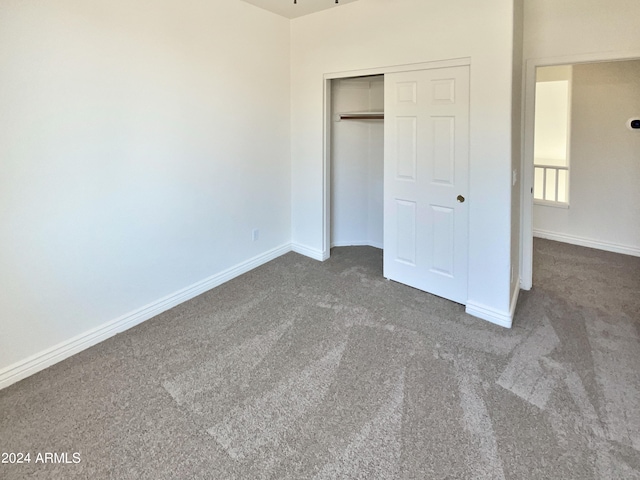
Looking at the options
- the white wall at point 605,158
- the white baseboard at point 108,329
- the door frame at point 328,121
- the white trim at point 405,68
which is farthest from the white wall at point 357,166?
the white wall at point 605,158

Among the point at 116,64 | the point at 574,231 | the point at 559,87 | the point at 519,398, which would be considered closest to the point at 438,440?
the point at 519,398

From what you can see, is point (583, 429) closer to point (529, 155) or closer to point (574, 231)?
point (529, 155)

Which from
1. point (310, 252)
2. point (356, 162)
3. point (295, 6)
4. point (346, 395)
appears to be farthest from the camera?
point (356, 162)

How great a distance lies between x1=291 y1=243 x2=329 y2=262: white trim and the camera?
13.9 feet

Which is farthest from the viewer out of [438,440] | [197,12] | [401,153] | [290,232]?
[290,232]

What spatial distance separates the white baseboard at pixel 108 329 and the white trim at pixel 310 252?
2.11 ft

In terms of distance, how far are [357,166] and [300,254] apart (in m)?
1.29

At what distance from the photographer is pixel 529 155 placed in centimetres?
318

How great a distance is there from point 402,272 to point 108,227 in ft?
8.17

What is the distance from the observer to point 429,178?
3.18 m

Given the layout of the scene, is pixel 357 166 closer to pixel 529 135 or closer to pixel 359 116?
pixel 359 116

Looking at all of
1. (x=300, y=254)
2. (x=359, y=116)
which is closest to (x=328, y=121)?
(x=359, y=116)

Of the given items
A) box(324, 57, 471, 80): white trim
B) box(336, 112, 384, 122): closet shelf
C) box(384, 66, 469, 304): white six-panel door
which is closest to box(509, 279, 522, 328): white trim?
box(384, 66, 469, 304): white six-panel door

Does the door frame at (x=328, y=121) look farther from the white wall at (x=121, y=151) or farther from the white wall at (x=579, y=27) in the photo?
the white wall at (x=579, y=27)
